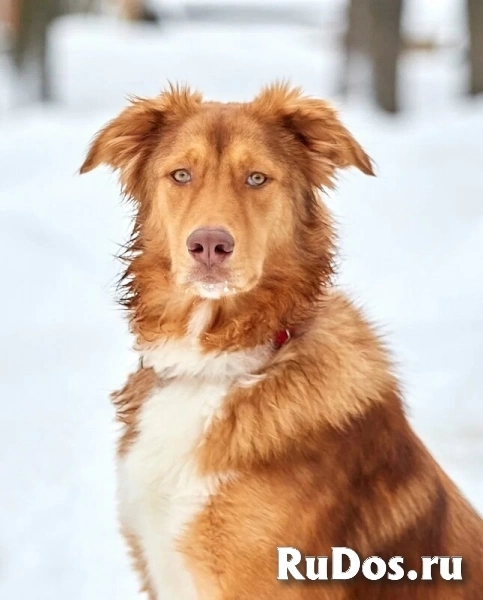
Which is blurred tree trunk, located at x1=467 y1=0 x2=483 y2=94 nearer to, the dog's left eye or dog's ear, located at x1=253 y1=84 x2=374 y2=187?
dog's ear, located at x1=253 y1=84 x2=374 y2=187

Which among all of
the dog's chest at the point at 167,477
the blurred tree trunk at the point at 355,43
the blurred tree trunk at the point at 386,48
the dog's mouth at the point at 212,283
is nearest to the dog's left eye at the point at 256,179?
the dog's mouth at the point at 212,283

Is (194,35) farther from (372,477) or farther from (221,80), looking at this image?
(372,477)

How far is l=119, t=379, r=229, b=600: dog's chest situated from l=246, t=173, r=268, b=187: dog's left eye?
25.3 inches

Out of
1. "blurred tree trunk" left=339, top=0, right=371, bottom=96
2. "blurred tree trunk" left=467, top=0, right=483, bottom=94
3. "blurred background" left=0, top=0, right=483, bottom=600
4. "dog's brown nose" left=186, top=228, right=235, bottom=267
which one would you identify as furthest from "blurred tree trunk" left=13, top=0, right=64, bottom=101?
"dog's brown nose" left=186, top=228, right=235, bottom=267

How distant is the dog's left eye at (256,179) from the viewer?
3.60m

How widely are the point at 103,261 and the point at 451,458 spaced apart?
13.4ft

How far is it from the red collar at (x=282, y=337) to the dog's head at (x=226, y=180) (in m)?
0.17

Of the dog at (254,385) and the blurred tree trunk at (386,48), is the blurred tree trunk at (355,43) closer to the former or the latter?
the blurred tree trunk at (386,48)

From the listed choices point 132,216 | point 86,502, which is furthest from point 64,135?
point 132,216

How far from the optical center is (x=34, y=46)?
14.4 m

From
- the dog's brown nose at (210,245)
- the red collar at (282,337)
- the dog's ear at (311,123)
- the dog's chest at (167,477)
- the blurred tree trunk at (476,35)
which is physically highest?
the blurred tree trunk at (476,35)

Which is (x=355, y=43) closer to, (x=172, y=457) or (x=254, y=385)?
(x=254, y=385)

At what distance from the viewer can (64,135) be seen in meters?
11.7

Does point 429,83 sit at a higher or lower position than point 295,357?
higher
